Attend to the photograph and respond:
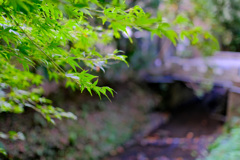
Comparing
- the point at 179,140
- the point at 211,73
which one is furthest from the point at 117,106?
the point at 211,73

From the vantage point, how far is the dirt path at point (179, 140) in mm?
5465

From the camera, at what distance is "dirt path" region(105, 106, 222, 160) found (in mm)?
5465

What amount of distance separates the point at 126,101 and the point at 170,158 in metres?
2.55

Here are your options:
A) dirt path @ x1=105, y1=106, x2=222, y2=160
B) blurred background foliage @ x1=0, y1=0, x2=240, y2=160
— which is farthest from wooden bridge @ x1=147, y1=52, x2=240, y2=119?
dirt path @ x1=105, y1=106, x2=222, y2=160

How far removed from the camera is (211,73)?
22.5 ft

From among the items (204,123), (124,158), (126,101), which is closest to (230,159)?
(124,158)

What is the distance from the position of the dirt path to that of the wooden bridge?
1268mm

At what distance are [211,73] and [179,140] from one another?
2.44 meters

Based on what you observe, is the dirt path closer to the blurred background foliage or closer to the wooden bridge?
the blurred background foliage

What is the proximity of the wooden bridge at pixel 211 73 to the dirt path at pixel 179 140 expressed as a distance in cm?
127

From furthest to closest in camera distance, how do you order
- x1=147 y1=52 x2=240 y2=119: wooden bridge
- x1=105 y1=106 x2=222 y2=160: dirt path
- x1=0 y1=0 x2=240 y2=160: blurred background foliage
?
x1=147 y1=52 x2=240 y2=119: wooden bridge
x1=105 y1=106 x2=222 y2=160: dirt path
x1=0 y1=0 x2=240 y2=160: blurred background foliage

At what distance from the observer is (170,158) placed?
17.5 feet

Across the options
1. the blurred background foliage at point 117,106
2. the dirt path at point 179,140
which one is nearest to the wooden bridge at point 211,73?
the blurred background foliage at point 117,106

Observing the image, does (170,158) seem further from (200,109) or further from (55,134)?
(200,109)
